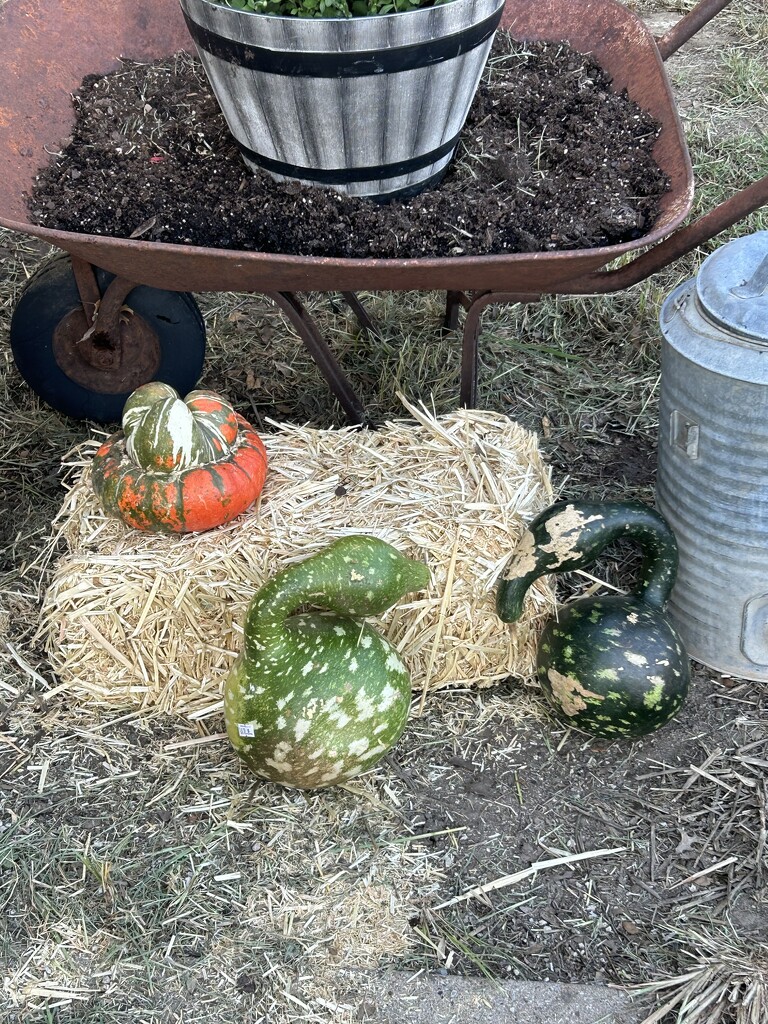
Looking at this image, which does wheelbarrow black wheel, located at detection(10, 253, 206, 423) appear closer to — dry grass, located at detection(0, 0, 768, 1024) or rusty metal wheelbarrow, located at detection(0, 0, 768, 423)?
rusty metal wheelbarrow, located at detection(0, 0, 768, 423)

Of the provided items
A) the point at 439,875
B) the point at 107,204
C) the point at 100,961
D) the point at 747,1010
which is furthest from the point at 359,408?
the point at 747,1010

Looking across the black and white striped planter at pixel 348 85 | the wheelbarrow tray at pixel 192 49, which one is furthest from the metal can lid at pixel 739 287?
the black and white striped planter at pixel 348 85

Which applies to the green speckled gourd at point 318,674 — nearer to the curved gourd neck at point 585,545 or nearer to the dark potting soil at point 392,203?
the curved gourd neck at point 585,545

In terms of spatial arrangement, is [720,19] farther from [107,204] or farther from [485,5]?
[107,204]

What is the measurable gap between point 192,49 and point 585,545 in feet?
7.09

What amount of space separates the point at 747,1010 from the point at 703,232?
1.73 meters

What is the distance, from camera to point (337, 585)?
208 cm

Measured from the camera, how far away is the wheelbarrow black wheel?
2965 millimetres

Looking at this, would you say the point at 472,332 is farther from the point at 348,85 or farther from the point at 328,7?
the point at 328,7

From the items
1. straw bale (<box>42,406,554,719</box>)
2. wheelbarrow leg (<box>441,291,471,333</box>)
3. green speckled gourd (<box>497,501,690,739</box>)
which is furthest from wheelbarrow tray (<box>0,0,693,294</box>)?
wheelbarrow leg (<box>441,291,471,333</box>)

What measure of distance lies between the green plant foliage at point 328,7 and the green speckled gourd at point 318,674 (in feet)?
3.99

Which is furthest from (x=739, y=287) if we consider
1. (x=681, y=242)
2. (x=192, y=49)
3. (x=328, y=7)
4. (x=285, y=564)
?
(x=192, y=49)

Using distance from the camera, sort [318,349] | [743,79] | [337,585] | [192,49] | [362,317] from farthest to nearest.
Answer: [743,79]
[362,317]
[192,49]
[318,349]
[337,585]

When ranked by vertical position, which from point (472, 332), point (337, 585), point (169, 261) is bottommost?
point (337, 585)
